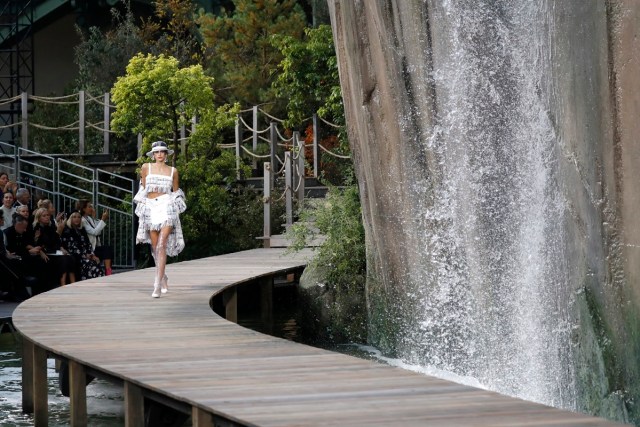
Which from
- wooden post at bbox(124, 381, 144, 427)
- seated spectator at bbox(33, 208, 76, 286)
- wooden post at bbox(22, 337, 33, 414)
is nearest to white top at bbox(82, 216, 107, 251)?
seated spectator at bbox(33, 208, 76, 286)

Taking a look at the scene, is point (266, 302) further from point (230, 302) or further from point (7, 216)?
point (7, 216)

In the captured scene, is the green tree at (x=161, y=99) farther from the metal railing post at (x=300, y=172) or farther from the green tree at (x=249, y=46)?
the green tree at (x=249, y=46)

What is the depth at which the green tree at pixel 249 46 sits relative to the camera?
93.4 ft

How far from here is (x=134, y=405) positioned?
351 inches

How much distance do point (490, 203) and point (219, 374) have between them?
5.41 m

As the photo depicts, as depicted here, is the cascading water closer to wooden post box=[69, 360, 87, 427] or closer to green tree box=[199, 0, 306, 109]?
wooden post box=[69, 360, 87, 427]

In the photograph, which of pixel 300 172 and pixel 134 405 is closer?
pixel 134 405

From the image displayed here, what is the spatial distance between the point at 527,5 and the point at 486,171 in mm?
1631

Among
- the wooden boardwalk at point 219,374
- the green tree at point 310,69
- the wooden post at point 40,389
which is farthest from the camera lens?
the green tree at point 310,69

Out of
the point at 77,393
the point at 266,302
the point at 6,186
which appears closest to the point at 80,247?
the point at 6,186

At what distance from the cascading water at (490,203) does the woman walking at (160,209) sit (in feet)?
8.20

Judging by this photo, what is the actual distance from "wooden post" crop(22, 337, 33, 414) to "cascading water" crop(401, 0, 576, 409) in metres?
4.19

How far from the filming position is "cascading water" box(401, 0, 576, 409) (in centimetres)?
1274

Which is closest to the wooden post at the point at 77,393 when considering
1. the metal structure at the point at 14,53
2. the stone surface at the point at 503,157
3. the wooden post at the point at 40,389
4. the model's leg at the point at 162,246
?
the wooden post at the point at 40,389
